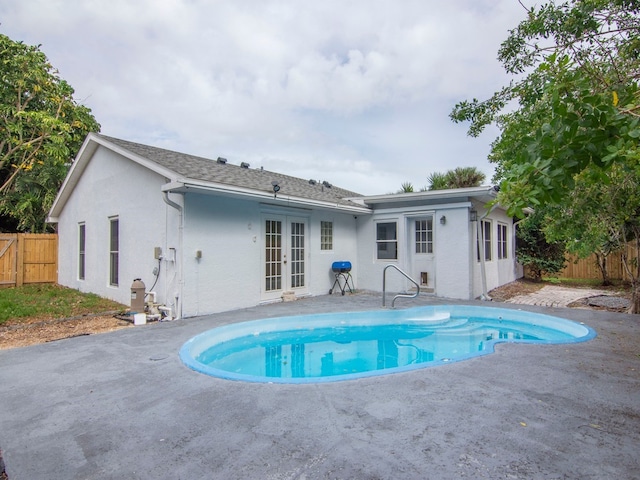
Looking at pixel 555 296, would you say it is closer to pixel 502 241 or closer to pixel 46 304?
pixel 502 241

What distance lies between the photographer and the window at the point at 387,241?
37.3 ft

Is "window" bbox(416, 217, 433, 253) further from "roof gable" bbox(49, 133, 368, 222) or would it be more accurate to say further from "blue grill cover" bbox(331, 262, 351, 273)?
"blue grill cover" bbox(331, 262, 351, 273)

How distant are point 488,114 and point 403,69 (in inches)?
206

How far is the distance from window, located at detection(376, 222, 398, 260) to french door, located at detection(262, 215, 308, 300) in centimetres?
270

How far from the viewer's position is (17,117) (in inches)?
482

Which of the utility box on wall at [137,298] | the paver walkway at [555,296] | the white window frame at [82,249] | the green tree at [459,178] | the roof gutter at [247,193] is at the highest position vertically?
the green tree at [459,178]

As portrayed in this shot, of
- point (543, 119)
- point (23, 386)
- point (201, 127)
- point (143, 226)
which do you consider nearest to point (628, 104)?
point (543, 119)

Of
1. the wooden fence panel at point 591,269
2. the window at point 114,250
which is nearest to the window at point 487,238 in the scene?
the wooden fence panel at point 591,269

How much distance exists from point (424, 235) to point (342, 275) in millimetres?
2828

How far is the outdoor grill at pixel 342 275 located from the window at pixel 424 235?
7.41 feet

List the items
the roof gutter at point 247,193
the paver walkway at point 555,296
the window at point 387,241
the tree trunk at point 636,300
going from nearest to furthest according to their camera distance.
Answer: the roof gutter at point 247,193 → the tree trunk at point 636,300 → the paver walkway at point 555,296 → the window at point 387,241

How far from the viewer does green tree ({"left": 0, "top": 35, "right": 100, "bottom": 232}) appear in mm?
11828

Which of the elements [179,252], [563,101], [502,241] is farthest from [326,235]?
[563,101]

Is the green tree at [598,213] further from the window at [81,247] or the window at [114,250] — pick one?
the window at [81,247]
